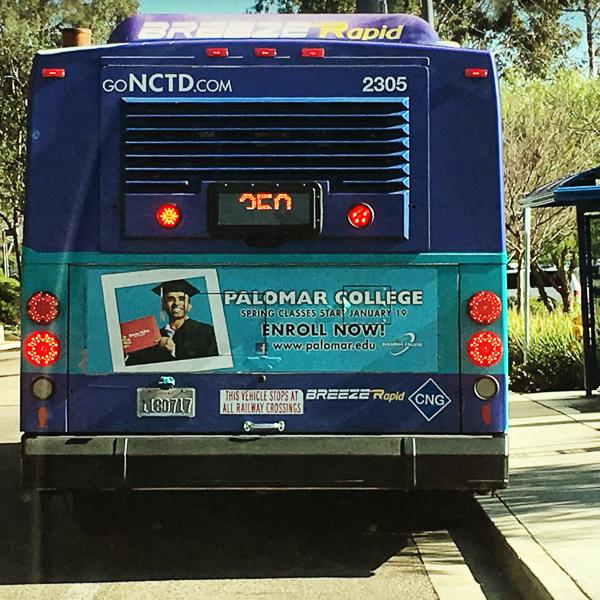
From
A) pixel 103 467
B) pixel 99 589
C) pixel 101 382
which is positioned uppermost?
pixel 101 382

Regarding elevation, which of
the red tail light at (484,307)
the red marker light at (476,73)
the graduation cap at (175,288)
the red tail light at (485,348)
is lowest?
the red tail light at (485,348)

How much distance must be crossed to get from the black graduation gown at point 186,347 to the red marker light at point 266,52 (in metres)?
1.57

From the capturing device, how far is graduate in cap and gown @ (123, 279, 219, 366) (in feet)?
23.7

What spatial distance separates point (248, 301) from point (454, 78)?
5.69 ft

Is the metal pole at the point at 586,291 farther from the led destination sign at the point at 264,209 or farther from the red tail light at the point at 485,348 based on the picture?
the led destination sign at the point at 264,209

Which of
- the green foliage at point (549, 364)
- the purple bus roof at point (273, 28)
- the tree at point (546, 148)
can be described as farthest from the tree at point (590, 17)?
the purple bus roof at point (273, 28)

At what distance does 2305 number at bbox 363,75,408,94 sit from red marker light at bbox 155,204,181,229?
1287 millimetres

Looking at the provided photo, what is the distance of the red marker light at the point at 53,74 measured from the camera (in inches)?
284

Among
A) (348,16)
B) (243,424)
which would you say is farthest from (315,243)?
(348,16)

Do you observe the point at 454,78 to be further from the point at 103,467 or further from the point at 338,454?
the point at 103,467

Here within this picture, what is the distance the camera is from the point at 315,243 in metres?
7.25

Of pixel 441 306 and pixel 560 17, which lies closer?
pixel 441 306

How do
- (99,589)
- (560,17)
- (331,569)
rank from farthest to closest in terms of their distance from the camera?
1. (560,17)
2. (331,569)
3. (99,589)

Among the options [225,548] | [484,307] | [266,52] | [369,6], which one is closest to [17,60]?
[369,6]
